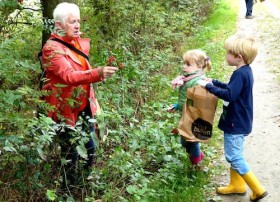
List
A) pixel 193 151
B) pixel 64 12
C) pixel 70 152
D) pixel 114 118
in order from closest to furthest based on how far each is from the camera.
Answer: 1. pixel 64 12
2. pixel 70 152
3. pixel 114 118
4. pixel 193 151

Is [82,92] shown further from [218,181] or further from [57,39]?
[218,181]

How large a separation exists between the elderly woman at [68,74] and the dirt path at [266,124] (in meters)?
1.87

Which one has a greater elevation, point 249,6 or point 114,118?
point 249,6

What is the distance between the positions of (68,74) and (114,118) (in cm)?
82

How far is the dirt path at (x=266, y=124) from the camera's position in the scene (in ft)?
17.0

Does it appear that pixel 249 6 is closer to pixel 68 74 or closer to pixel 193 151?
pixel 193 151

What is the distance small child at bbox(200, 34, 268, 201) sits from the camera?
→ 172 inches

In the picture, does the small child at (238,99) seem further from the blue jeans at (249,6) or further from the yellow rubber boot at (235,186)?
the blue jeans at (249,6)

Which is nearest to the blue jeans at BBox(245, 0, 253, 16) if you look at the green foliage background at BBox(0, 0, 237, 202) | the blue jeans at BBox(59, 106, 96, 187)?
the green foliage background at BBox(0, 0, 237, 202)

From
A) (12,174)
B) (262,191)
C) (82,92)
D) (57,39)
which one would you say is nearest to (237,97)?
(262,191)

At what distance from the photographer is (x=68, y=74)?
4094mm

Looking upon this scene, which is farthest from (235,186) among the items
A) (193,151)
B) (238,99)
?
(238,99)

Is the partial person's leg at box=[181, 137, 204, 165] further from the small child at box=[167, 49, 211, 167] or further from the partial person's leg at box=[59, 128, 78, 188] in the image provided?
the partial person's leg at box=[59, 128, 78, 188]

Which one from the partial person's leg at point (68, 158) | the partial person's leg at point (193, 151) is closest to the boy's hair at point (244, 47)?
the partial person's leg at point (193, 151)
